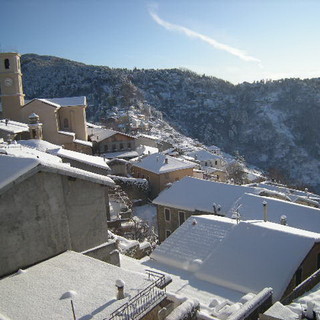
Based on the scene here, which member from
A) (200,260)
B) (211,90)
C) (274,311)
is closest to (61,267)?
(274,311)

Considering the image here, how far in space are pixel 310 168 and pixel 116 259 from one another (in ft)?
351

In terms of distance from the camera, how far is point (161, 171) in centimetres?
4091

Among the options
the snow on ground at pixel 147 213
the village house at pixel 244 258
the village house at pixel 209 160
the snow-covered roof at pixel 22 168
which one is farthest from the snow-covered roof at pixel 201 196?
the village house at pixel 209 160

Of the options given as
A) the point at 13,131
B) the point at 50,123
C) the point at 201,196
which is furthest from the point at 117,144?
the point at 201,196

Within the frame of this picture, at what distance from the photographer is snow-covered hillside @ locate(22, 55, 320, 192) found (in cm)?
11594

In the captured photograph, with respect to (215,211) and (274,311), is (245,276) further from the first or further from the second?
(215,211)

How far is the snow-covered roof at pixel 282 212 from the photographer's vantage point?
23016 mm

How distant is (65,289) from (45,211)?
2.91m

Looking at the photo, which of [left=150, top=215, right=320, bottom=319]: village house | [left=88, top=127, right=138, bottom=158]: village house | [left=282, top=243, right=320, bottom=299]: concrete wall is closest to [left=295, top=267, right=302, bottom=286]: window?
[left=150, top=215, right=320, bottom=319]: village house

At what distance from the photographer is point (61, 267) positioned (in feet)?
35.2

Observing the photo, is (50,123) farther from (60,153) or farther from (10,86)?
(60,153)

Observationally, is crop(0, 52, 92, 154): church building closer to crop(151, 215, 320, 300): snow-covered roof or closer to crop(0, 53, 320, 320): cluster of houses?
crop(0, 53, 320, 320): cluster of houses

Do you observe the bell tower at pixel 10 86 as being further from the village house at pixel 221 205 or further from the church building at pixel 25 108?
the village house at pixel 221 205

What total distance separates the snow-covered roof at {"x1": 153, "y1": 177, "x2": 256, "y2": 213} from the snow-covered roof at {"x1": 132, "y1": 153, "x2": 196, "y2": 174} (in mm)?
10739
